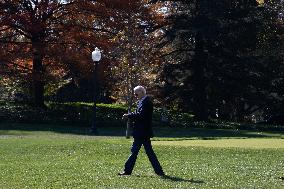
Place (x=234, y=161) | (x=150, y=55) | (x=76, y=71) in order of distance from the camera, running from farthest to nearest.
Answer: (x=150, y=55), (x=76, y=71), (x=234, y=161)

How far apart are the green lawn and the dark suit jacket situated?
0.86 metres

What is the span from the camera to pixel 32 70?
36656 mm

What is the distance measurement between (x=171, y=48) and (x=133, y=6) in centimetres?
781

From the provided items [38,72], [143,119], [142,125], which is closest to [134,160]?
[142,125]

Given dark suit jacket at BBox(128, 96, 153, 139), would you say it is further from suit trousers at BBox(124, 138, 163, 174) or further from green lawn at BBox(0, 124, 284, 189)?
green lawn at BBox(0, 124, 284, 189)

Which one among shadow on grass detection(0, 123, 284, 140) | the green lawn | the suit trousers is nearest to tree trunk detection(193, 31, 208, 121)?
shadow on grass detection(0, 123, 284, 140)

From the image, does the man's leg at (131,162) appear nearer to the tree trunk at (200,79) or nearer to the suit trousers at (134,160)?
the suit trousers at (134,160)

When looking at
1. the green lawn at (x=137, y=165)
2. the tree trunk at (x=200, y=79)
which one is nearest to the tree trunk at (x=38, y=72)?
the tree trunk at (x=200, y=79)

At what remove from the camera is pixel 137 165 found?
1518cm

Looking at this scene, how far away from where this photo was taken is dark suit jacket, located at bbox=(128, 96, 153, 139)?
12.6 metres

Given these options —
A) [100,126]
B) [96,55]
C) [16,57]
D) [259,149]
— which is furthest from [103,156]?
[16,57]

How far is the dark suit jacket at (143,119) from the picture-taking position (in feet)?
41.4

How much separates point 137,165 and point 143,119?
9.05 feet

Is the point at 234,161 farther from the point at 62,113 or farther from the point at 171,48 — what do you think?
the point at 171,48
